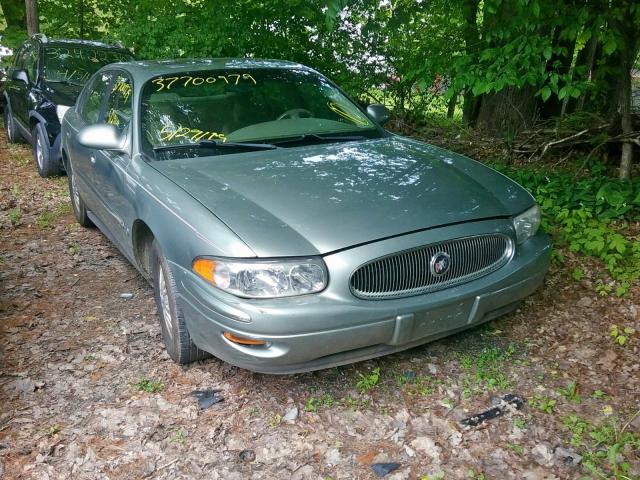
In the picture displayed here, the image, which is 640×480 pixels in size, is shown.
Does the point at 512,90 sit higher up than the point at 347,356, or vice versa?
the point at 512,90

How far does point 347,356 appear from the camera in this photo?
2.83m

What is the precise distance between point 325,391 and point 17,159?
22.9 feet

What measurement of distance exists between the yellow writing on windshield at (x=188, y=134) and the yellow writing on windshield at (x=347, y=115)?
943mm

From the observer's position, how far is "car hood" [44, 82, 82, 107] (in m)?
7.10

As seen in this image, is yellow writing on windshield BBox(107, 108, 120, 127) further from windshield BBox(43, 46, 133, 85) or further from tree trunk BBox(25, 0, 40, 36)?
tree trunk BBox(25, 0, 40, 36)

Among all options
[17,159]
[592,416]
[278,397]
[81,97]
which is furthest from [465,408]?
[17,159]

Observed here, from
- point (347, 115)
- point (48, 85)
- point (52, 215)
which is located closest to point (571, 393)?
point (347, 115)

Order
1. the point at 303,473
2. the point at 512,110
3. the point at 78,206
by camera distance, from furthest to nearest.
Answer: the point at 512,110
the point at 78,206
the point at 303,473

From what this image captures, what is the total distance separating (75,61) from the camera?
799 cm

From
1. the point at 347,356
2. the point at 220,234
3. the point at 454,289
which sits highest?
the point at 220,234

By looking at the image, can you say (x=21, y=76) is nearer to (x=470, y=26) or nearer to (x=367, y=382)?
(x=470, y=26)

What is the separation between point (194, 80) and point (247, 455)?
99.6 inches

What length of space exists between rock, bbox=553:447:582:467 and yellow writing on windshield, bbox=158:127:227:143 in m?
2.54

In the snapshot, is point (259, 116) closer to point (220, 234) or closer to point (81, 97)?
point (220, 234)
